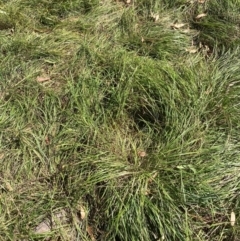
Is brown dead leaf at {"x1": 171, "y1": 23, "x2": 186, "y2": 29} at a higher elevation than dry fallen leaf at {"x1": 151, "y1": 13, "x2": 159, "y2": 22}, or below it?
below

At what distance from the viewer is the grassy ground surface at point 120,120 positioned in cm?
294

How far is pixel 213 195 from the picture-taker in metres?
2.96

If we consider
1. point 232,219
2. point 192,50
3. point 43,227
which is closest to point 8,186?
point 43,227

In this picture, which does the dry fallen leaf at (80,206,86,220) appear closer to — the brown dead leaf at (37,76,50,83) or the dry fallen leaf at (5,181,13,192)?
the dry fallen leaf at (5,181,13,192)

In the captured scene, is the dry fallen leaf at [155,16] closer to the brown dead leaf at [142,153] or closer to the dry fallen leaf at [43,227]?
the brown dead leaf at [142,153]

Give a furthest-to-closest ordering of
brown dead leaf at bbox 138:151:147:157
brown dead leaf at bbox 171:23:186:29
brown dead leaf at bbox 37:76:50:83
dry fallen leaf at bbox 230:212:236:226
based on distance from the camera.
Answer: brown dead leaf at bbox 171:23:186:29, brown dead leaf at bbox 37:76:50:83, brown dead leaf at bbox 138:151:147:157, dry fallen leaf at bbox 230:212:236:226

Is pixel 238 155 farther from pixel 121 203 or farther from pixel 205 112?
pixel 121 203

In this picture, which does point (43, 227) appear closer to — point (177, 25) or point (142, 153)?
point (142, 153)

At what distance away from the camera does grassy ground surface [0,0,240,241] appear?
294 cm

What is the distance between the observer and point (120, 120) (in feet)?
11.3

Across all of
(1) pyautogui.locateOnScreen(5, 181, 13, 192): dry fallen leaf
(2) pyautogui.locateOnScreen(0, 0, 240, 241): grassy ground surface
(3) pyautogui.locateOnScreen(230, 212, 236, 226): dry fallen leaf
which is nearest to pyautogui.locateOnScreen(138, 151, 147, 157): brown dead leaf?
(2) pyautogui.locateOnScreen(0, 0, 240, 241): grassy ground surface

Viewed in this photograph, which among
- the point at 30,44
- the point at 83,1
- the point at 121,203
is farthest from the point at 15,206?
the point at 83,1

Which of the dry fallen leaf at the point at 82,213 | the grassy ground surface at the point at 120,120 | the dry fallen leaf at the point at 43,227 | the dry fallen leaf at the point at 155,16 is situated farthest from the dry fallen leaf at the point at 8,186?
the dry fallen leaf at the point at 155,16

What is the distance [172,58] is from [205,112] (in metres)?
0.76
